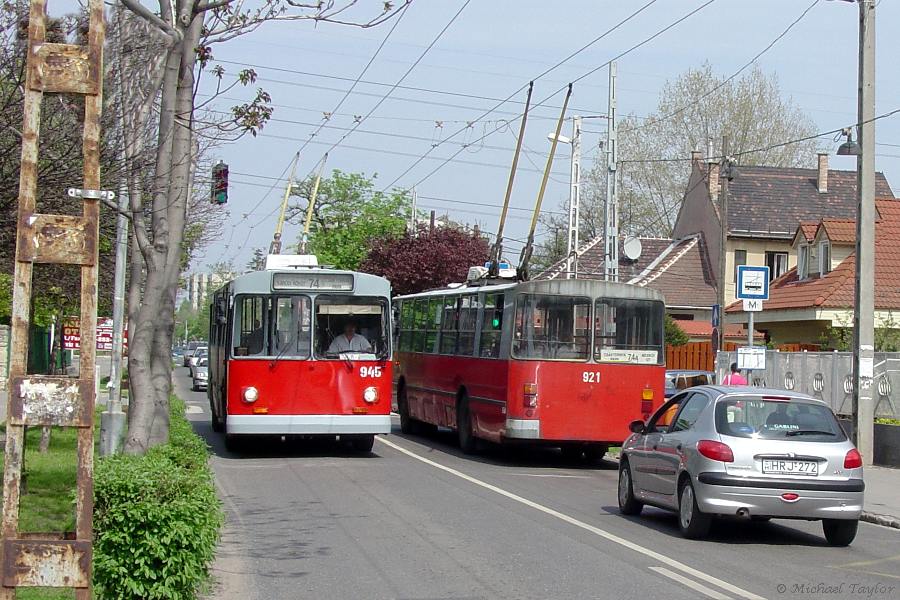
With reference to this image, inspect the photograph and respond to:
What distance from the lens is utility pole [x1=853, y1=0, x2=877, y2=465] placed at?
69.2ft

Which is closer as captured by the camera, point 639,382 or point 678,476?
point 678,476

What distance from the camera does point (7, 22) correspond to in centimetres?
1162

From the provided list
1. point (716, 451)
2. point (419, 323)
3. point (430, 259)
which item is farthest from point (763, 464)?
point (430, 259)

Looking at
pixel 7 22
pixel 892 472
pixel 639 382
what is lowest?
pixel 892 472

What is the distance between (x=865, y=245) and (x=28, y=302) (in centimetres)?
1719

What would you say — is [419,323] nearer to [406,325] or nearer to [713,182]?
[406,325]

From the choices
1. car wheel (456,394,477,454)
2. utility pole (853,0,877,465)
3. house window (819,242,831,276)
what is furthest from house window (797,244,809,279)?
car wheel (456,394,477,454)

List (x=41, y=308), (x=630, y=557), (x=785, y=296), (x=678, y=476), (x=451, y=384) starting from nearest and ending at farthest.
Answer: (x=630, y=557) < (x=678, y=476) < (x=451, y=384) < (x=41, y=308) < (x=785, y=296)

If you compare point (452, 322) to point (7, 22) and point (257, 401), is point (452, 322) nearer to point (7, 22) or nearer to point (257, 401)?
point (257, 401)

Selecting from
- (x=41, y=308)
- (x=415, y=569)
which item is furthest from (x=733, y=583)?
(x=41, y=308)

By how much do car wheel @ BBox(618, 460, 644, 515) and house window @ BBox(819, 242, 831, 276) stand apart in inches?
1102

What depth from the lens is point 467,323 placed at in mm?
23312

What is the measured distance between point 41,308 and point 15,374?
26.6 meters

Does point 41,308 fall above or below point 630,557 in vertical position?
above
